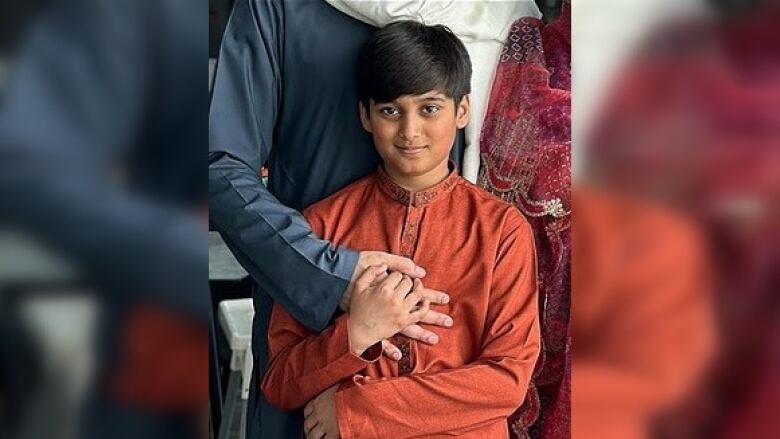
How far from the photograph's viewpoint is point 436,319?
2.97 ft

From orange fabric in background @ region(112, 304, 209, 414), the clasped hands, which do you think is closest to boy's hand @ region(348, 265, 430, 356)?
the clasped hands

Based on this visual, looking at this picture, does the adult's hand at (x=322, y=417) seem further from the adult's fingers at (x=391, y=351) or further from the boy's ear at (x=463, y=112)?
the boy's ear at (x=463, y=112)

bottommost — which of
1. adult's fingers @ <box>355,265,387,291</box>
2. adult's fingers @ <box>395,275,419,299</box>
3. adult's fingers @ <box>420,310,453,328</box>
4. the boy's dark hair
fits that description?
adult's fingers @ <box>420,310,453,328</box>

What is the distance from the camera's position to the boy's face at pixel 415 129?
888 mm

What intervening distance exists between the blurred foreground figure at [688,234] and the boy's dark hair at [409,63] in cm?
18

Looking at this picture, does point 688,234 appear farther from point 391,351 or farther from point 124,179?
point 124,179

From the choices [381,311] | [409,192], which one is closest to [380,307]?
[381,311]

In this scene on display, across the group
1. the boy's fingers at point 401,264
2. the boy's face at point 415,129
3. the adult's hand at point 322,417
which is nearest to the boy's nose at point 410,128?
the boy's face at point 415,129

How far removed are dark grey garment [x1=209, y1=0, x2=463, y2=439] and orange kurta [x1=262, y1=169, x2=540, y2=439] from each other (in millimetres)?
27

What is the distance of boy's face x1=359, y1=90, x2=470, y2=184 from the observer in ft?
2.91

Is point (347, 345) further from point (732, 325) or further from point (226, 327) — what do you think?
point (732, 325)

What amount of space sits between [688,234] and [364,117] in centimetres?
38

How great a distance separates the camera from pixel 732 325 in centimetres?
90

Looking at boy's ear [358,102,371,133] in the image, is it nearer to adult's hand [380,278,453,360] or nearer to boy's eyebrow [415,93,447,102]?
boy's eyebrow [415,93,447,102]
